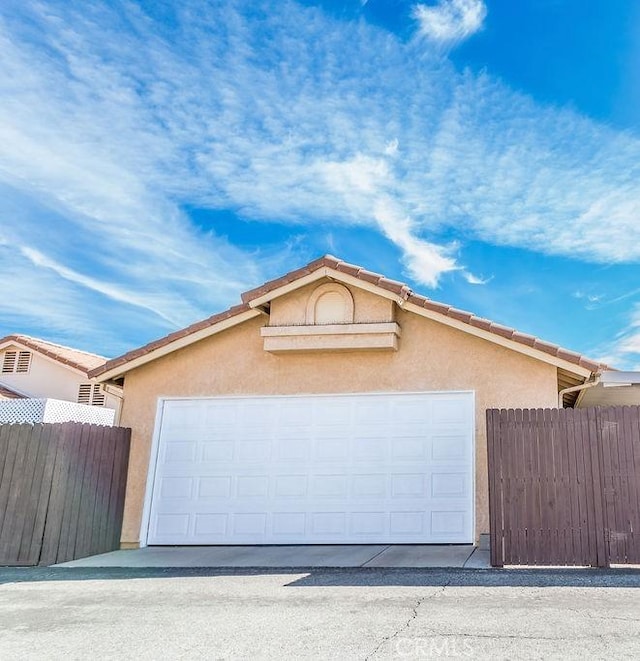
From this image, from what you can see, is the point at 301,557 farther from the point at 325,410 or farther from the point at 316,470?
the point at 325,410

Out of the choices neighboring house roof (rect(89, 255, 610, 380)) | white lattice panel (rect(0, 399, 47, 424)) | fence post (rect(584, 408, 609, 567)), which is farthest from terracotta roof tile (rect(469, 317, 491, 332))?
white lattice panel (rect(0, 399, 47, 424))

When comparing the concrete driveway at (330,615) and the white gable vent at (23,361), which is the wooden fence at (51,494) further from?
the white gable vent at (23,361)

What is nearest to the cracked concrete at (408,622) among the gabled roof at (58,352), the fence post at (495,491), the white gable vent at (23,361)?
the fence post at (495,491)

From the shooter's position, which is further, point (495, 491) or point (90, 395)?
point (90, 395)

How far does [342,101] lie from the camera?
13.2m

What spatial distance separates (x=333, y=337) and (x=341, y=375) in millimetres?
659

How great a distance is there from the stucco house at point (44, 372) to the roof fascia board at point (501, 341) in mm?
12764

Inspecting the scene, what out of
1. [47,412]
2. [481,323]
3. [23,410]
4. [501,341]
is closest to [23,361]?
[23,410]

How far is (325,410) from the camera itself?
11.5 meters

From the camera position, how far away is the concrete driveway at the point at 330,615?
4914 millimetres

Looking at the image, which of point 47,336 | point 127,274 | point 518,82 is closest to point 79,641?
point 518,82

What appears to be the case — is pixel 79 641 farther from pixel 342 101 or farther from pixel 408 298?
pixel 342 101

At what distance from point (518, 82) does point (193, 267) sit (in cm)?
885

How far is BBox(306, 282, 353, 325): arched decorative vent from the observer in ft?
38.2
